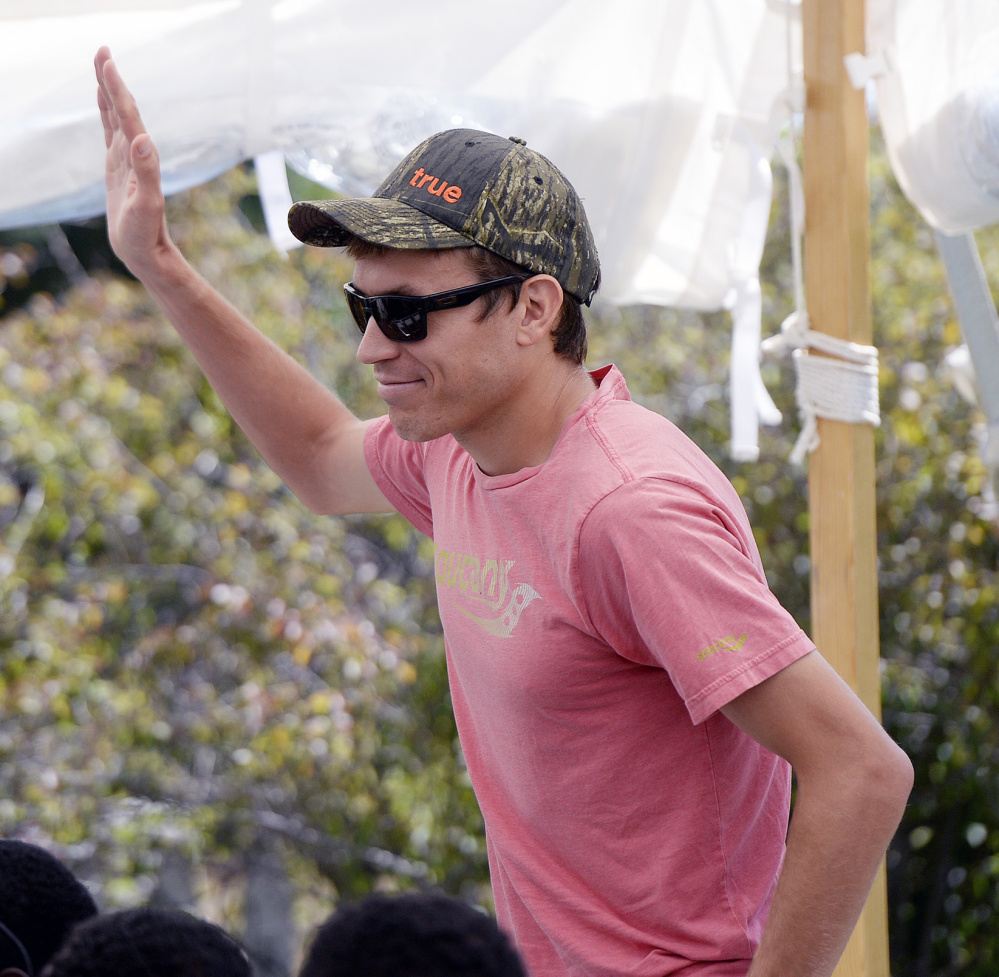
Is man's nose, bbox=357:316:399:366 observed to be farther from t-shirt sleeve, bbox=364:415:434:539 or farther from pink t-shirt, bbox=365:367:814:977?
t-shirt sleeve, bbox=364:415:434:539

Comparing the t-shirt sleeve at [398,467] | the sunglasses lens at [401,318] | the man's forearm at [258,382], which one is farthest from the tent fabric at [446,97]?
the sunglasses lens at [401,318]

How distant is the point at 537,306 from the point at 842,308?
644 mm

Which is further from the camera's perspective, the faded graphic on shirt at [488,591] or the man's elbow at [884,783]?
the faded graphic on shirt at [488,591]

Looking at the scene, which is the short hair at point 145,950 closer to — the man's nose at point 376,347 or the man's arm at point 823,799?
the man's arm at point 823,799

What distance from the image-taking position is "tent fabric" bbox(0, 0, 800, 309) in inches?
72.1

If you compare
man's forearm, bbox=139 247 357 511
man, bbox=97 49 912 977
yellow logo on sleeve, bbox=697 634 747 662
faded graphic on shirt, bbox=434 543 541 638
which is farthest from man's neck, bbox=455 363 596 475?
man's forearm, bbox=139 247 357 511

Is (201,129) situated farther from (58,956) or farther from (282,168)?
(58,956)

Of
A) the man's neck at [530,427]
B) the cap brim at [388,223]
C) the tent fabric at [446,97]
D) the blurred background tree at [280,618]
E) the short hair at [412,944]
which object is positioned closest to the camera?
the short hair at [412,944]

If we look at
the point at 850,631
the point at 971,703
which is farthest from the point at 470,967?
the point at 971,703

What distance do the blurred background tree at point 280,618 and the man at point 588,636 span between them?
7.67 feet

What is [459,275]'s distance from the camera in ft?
4.77

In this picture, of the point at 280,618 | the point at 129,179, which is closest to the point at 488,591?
the point at 129,179

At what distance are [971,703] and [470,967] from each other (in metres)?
3.52

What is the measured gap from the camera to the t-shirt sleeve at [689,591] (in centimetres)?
121
